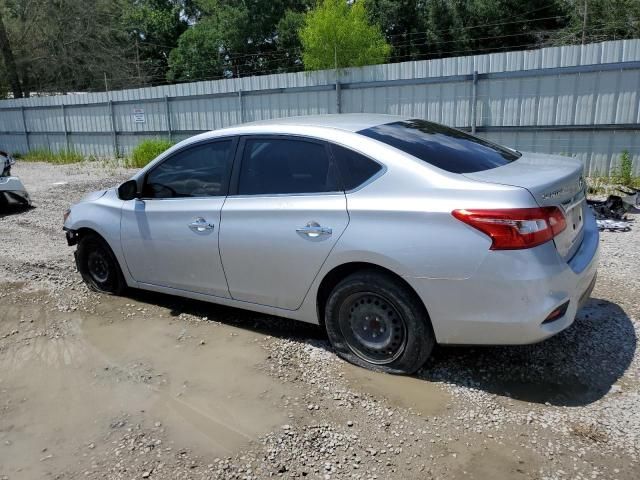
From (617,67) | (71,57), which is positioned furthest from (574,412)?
(71,57)

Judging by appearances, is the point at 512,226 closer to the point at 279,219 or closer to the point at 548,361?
the point at 548,361

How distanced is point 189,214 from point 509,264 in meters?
2.44

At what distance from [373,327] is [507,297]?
2.99 ft

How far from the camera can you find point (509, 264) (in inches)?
119

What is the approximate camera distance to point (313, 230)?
3617 mm

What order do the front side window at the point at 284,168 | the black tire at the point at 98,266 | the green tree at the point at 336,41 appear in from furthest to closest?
the green tree at the point at 336,41 < the black tire at the point at 98,266 < the front side window at the point at 284,168

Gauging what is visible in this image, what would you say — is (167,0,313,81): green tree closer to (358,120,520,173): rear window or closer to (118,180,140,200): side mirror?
(118,180,140,200): side mirror

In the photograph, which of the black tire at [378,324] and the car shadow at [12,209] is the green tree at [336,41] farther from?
the black tire at [378,324]

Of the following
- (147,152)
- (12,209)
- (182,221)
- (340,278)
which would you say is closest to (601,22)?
(147,152)

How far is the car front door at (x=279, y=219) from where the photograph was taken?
3631 millimetres

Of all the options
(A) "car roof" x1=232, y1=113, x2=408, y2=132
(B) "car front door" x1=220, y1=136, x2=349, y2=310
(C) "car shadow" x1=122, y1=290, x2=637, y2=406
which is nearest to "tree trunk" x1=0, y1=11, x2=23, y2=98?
(A) "car roof" x1=232, y1=113, x2=408, y2=132

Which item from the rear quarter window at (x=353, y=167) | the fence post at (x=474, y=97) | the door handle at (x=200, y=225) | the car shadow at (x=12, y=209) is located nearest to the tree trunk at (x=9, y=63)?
the car shadow at (x=12, y=209)

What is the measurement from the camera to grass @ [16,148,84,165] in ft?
63.6

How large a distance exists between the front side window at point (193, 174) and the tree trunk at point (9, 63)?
29399 mm
